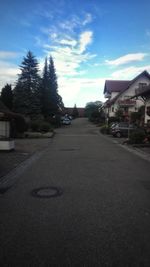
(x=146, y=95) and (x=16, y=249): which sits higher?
(x=146, y=95)

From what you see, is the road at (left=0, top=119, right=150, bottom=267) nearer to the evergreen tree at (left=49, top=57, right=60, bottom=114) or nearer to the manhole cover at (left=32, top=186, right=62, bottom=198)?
the manhole cover at (left=32, top=186, right=62, bottom=198)

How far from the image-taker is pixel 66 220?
16.7 ft

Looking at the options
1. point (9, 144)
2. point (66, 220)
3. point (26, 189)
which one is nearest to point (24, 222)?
point (66, 220)

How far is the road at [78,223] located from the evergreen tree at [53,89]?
46.7 m

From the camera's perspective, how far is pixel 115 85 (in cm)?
5478

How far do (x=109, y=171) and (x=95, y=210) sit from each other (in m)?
4.53

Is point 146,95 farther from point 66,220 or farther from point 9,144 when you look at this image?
point 66,220

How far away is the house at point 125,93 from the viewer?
144 feet

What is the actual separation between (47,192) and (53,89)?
5039cm

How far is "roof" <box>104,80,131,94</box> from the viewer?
53.6m

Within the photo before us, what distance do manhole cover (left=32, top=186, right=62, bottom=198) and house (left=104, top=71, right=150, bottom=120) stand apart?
32582 millimetres

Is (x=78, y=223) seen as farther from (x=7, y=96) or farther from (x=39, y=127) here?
(x=7, y=96)

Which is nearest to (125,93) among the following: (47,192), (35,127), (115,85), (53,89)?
(115,85)

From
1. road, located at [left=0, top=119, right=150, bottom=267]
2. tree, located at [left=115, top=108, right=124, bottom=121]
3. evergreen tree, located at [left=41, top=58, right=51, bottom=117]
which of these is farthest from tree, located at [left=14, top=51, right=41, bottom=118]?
road, located at [left=0, top=119, right=150, bottom=267]
